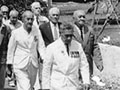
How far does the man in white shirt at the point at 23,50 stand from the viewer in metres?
8.62

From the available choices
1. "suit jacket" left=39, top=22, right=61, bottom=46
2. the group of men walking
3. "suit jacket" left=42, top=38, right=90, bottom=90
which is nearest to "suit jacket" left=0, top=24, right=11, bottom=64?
the group of men walking

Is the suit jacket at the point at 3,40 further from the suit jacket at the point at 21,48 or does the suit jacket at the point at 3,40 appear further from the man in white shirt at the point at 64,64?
the man in white shirt at the point at 64,64

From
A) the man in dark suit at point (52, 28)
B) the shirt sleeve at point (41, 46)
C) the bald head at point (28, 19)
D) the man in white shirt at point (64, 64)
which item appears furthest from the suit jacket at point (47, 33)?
the man in white shirt at point (64, 64)

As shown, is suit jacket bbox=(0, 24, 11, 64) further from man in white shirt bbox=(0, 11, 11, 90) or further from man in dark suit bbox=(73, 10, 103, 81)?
man in dark suit bbox=(73, 10, 103, 81)

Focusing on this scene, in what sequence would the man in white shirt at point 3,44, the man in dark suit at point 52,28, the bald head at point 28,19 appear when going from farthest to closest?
the man in dark suit at point 52,28
the man in white shirt at point 3,44
the bald head at point 28,19

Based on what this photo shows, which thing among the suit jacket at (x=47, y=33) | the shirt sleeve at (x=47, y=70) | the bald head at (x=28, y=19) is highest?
the bald head at (x=28, y=19)

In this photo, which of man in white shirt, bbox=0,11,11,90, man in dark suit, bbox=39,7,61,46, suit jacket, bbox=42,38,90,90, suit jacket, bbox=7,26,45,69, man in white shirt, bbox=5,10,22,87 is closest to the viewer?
suit jacket, bbox=42,38,90,90

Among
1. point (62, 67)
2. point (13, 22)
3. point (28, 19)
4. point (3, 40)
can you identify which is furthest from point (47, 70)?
point (13, 22)

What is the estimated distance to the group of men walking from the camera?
270 inches

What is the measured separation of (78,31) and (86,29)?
0.54 feet

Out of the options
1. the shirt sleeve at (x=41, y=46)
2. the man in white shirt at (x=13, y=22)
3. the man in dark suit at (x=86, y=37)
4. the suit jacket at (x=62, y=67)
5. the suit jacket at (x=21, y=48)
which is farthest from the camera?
the man in white shirt at (x=13, y=22)

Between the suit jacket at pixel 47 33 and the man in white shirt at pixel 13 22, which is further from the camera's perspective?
the man in white shirt at pixel 13 22

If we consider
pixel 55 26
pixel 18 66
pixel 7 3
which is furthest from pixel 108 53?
pixel 7 3

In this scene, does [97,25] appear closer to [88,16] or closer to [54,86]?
[88,16]
